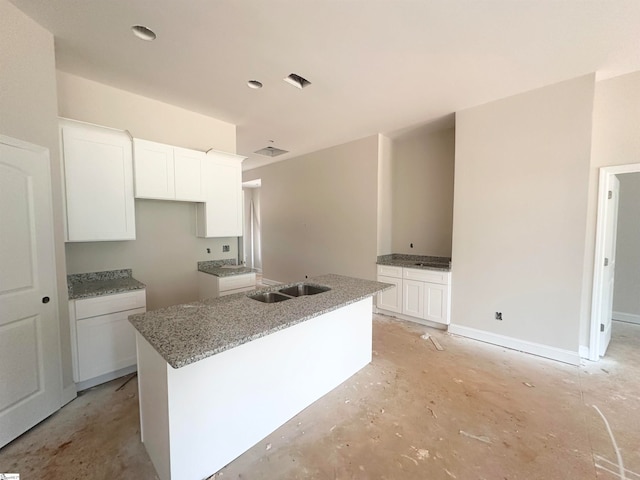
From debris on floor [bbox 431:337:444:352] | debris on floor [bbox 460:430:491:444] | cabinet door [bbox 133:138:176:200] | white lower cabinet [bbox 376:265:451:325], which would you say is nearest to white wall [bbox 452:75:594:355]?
white lower cabinet [bbox 376:265:451:325]

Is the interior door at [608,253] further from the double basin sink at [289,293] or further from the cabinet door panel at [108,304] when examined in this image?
the cabinet door panel at [108,304]

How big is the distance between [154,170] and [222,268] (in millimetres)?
1455

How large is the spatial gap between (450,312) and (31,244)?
431 cm

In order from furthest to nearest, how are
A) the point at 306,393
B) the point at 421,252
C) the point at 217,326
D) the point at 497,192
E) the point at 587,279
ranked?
the point at 421,252 → the point at 497,192 → the point at 587,279 → the point at 306,393 → the point at 217,326

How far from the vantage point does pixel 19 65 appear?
71.8 inches

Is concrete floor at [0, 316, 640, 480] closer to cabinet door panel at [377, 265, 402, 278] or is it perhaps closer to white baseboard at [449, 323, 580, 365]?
white baseboard at [449, 323, 580, 365]

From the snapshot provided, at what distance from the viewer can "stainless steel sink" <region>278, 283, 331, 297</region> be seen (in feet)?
8.12

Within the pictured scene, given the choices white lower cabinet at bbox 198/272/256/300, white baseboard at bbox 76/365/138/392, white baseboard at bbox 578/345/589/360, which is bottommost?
white baseboard at bbox 76/365/138/392

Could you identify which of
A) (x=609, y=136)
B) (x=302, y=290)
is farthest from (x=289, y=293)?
(x=609, y=136)

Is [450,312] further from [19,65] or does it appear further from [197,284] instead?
→ [19,65]

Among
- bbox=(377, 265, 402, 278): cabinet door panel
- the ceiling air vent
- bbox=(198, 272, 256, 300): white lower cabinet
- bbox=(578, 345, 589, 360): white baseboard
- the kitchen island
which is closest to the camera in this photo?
the kitchen island

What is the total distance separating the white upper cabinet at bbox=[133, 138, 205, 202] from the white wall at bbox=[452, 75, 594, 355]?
133 inches

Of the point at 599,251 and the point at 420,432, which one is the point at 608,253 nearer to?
the point at 599,251

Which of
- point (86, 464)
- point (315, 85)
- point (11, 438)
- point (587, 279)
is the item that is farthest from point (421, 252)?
point (11, 438)
